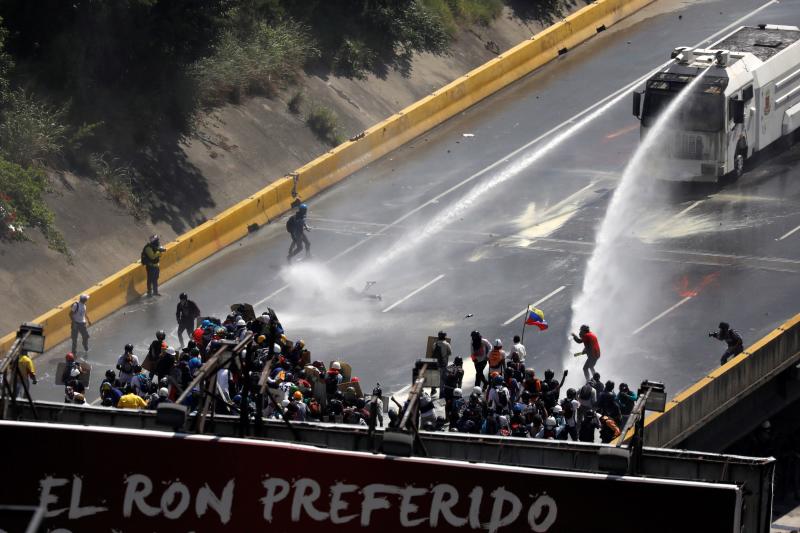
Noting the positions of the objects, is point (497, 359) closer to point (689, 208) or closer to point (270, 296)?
point (270, 296)

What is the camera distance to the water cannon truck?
4075 cm

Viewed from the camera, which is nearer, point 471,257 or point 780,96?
point 471,257

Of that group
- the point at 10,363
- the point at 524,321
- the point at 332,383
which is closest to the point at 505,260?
the point at 524,321

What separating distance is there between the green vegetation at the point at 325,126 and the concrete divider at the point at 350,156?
695 mm

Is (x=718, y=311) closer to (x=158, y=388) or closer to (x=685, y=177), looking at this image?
(x=685, y=177)

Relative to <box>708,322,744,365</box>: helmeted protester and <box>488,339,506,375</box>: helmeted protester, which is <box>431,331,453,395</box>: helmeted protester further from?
<box>708,322,744,365</box>: helmeted protester

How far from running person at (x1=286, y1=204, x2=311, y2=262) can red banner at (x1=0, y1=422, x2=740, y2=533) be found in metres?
20.6

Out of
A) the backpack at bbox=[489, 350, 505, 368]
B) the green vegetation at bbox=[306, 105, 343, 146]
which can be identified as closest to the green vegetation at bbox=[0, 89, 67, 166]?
the green vegetation at bbox=[306, 105, 343, 146]

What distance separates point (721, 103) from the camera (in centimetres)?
4059

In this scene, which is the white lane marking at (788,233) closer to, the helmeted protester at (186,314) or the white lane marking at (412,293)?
the white lane marking at (412,293)

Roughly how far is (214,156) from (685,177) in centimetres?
1159

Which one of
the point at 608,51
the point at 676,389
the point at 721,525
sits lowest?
the point at 676,389

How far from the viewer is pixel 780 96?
142 feet

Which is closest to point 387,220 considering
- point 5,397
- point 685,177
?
point 685,177
